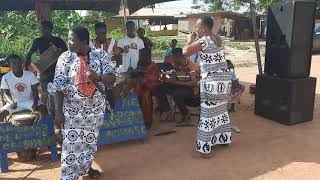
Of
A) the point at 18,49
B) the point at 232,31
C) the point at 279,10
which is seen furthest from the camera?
the point at 232,31

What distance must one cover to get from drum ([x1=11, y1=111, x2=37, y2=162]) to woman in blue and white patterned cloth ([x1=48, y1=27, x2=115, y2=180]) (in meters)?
1.18

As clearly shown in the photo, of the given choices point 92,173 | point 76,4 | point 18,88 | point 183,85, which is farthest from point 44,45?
point 76,4

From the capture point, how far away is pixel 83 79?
330cm

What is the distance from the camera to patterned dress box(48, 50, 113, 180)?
3.33 m

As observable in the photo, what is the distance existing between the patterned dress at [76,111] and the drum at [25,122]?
1.21m

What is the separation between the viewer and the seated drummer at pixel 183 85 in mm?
5816

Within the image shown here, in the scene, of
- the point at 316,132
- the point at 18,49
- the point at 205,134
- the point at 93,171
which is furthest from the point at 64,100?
the point at 18,49

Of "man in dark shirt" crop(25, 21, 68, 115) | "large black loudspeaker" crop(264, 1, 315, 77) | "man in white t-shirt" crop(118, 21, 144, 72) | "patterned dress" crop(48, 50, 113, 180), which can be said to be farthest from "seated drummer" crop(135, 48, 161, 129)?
"patterned dress" crop(48, 50, 113, 180)

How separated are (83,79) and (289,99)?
3647 mm

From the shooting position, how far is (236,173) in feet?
13.4

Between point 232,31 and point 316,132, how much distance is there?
83.2ft

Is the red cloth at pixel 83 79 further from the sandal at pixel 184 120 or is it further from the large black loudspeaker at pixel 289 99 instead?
the large black loudspeaker at pixel 289 99

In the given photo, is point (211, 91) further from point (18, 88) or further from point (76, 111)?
point (18, 88)

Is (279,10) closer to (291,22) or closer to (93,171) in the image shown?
(291,22)
